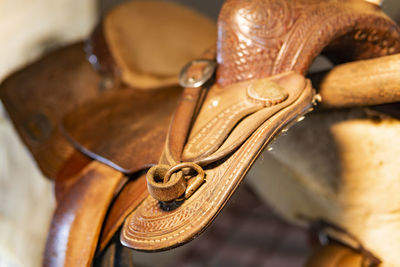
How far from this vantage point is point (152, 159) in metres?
0.55

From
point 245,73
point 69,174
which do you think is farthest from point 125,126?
point 245,73

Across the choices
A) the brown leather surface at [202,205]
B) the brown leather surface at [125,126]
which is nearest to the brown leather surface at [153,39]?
the brown leather surface at [125,126]

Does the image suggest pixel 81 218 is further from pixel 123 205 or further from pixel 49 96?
pixel 49 96

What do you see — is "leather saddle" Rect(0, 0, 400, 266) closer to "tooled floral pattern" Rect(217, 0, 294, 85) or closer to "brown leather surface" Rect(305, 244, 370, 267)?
"tooled floral pattern" Rect(217, 0, 294, 85)

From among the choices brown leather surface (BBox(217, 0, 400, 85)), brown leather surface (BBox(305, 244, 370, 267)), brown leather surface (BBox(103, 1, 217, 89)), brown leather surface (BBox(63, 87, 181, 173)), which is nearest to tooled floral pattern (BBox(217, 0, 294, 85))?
brown leather surface (BBox(217, 0, 400, 85))

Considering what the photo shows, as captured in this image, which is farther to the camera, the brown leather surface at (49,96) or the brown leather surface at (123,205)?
the brown leather surface at (49,96)

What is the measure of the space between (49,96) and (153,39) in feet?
1.01

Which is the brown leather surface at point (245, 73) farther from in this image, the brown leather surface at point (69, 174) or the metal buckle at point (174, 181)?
the brown leather surface at point (69, 174)

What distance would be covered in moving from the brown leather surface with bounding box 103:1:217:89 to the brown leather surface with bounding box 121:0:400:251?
0.32m

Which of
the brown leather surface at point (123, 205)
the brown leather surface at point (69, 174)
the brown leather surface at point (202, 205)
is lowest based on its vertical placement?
the brown leather surface at point (69, 174)

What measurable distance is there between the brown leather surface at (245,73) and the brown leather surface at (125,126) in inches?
3.9

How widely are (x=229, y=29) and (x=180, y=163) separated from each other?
219 millimetres

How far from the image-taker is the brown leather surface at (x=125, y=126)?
1.94 feet

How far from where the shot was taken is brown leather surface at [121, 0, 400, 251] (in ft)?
1.37
